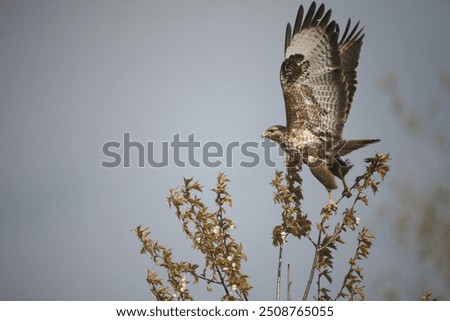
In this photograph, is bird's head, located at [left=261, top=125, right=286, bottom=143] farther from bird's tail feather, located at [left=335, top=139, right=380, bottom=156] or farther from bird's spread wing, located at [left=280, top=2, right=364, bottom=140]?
bird's tail feather, located at [left=335, top=139, right=380, bottom=156]

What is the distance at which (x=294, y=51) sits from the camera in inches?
141

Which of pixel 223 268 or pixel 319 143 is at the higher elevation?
pixel 319 143

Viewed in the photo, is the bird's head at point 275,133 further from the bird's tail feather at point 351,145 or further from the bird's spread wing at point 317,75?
the bird's tail feather at point 351,145

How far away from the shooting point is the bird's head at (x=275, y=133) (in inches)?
134

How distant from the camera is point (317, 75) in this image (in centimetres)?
348

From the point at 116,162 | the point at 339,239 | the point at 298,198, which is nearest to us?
the point at 339,239

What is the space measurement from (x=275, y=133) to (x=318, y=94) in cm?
37

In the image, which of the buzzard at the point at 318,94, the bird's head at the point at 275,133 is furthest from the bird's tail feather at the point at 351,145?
the bird's head at the point at 275,133

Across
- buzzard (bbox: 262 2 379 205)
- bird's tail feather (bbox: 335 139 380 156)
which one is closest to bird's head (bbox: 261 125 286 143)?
buzzard (bbox: 262 2 379 205)

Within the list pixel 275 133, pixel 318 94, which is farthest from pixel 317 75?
pixel 275 133
